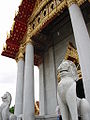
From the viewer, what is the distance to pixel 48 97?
7742mm

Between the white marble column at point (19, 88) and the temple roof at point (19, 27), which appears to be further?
the temple roof at point (19, 27)

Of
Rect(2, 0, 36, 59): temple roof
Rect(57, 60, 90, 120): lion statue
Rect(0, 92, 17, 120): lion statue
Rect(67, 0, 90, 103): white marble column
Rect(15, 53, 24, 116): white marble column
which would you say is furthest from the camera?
Rect(2, 0, 36, 59): temple roof

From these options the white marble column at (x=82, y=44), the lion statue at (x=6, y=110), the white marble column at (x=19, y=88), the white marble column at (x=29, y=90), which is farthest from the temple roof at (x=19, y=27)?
the lion statue at (x=6, y=110)

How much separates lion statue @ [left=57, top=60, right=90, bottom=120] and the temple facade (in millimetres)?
3156

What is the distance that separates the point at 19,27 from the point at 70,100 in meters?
6.75

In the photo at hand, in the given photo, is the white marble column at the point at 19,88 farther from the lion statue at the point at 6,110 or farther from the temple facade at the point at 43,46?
the lion statue at the point at 6,110

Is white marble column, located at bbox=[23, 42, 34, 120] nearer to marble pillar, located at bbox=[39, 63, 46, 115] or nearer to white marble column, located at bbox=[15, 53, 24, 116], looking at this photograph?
white marble column, located at bbox=[15, 53, 24, 116]

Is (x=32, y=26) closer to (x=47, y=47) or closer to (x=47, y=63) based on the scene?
(x=47, y=47)

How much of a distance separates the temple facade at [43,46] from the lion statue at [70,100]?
124 inches

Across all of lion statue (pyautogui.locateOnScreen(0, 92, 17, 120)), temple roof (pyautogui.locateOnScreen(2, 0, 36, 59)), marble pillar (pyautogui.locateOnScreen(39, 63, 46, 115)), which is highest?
temple roof (pyautogui.locateOnScreen(2, 0, 36, 59))

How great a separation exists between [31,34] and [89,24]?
2.79 m

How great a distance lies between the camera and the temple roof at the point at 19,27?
27.7ft

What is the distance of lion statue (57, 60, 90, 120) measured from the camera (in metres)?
2.55

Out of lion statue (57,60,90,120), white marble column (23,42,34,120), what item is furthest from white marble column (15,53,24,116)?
lion statue (57,60,90,120)
